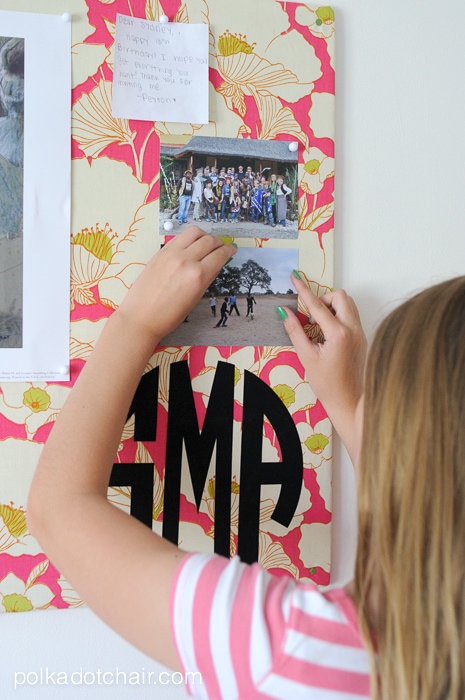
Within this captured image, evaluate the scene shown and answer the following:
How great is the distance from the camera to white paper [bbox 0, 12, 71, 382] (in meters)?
0.66

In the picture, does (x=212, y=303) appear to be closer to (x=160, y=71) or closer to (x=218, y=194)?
(x=218, y=194)

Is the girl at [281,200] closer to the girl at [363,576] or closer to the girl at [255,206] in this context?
the girl at [255,206]

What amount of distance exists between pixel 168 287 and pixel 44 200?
0.19 m

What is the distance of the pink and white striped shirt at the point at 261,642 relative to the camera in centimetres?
42

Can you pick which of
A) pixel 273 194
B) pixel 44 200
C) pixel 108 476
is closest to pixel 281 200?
pixel 273 194

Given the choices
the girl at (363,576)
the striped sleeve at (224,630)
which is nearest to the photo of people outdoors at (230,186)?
the girl at (363,576)

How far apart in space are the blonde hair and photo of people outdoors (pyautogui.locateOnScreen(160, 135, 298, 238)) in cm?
32

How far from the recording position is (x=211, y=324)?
0.71 metres

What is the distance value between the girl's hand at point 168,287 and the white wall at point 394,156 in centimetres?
22

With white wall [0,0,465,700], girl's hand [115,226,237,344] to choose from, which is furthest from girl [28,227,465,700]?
white wall [0,0,465,700]

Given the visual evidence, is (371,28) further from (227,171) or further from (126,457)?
(126,457)

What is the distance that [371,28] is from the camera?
0.76m

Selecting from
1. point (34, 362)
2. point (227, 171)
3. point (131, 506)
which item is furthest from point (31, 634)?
point (227, 171)

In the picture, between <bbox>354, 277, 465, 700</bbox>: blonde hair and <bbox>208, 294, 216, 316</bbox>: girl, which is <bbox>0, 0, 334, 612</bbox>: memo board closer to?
<bbox>208, 294, 216, 316</bbox>: girl
